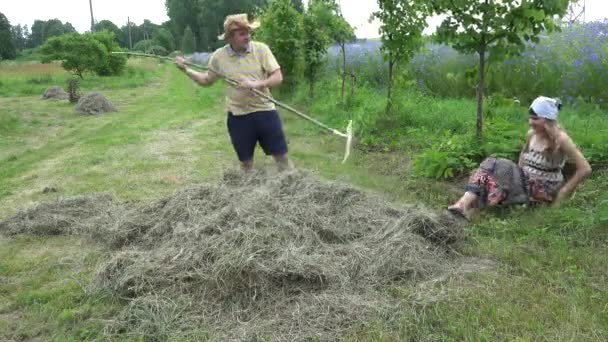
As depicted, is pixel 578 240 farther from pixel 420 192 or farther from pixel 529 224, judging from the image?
pixel 420 192

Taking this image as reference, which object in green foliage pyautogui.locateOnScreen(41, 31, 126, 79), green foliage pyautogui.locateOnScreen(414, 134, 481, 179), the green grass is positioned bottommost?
the green grass

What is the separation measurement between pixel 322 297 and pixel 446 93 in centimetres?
808

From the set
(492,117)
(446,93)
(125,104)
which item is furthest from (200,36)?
(492,117)

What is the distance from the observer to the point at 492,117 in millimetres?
5840

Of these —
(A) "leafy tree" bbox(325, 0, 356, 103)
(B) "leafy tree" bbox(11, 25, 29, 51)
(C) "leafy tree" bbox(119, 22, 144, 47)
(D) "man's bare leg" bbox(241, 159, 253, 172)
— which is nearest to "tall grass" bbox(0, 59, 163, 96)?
(A) "leafy tree" bbox(325, 0, 356, 103)

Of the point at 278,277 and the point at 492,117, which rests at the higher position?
the point at 492,117

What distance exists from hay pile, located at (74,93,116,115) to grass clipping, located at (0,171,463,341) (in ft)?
30.7

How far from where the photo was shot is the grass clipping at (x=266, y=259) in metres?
2.75

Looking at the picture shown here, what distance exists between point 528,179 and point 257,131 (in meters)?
2.25

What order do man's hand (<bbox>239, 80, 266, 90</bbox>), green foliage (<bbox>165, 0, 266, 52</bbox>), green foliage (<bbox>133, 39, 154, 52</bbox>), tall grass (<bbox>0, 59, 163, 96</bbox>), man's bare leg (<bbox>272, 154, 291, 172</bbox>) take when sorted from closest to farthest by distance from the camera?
man's hand (<bbox>239, 80, 266, 90</bbox>) → man's bare leg (<bbox>272, 154, 291, 172</bbox>) → tall grass (<bbox>0, 59, 163, 96</bbox>) → green foliage (<bbox>133, 39, 154, 52</bbox>) → green foliage (<bbox>165, 0, 266, 52</bbox>)

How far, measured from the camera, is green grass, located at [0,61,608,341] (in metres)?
2.66

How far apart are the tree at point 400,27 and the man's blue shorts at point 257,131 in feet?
11.3

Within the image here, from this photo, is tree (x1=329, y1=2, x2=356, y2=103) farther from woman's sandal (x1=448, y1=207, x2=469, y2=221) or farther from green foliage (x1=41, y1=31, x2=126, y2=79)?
green foliage (x1=41, y1=31, x2=126, y2=79)

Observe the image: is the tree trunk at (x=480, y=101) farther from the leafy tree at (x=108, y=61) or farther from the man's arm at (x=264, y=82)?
the leafy tree at (x=108, y=61)
